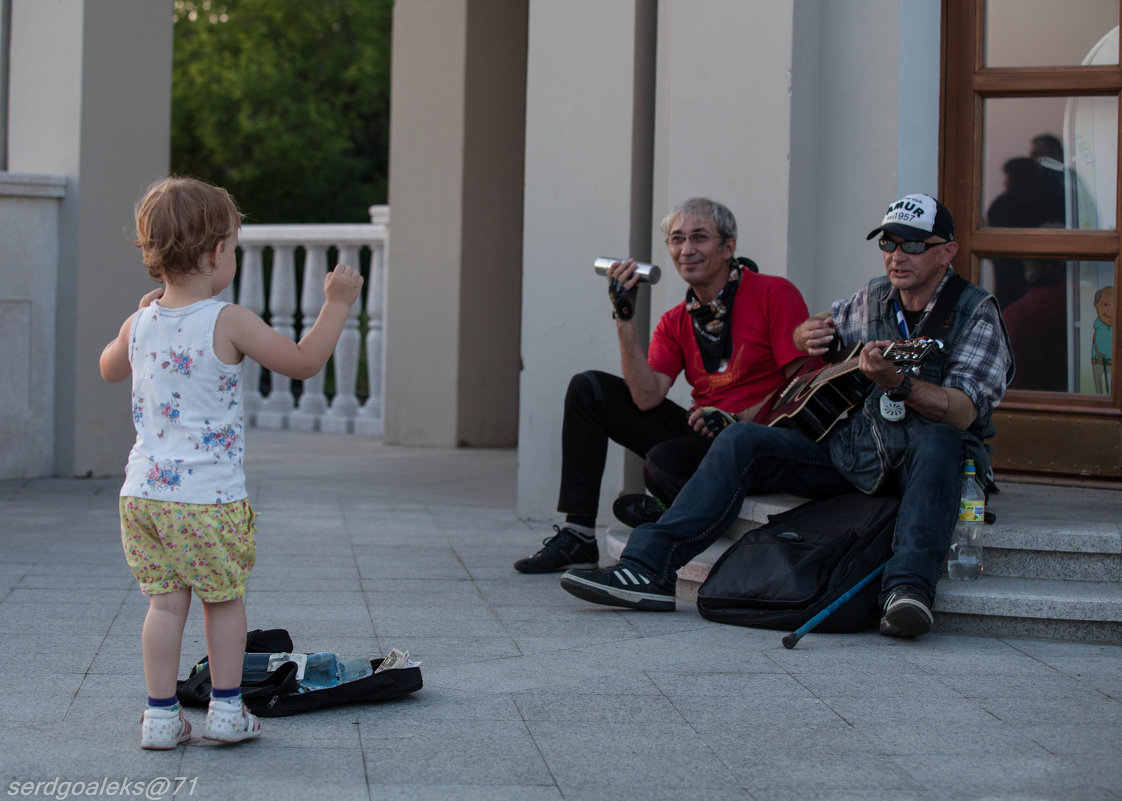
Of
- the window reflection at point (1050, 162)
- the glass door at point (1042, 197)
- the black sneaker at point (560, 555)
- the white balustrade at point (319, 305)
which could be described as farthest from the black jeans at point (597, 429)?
the white balustrade at point (319, 305)

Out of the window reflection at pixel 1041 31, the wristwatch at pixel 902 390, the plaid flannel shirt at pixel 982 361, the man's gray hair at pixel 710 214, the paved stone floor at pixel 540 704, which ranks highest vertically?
the window reflection at pixel 1041 31

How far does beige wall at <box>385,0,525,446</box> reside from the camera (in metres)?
9.67

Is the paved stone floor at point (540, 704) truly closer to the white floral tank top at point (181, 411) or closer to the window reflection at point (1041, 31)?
the white floral tank top at point (181, 411)

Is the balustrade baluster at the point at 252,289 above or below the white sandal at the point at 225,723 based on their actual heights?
above

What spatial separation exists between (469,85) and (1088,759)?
734 cm

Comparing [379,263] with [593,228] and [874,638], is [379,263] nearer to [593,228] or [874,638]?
[593,228]

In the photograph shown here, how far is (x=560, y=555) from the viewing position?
5480 millimetres

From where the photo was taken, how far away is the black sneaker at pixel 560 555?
17.9 feet

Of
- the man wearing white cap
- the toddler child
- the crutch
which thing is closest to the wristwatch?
the man wearing white cap

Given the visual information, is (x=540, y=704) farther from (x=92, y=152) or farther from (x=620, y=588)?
(x=92, y=152)

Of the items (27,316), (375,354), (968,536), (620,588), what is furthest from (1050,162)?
(375,354)

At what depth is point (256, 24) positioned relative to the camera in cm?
2953

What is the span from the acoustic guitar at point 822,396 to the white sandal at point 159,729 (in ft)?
8.24

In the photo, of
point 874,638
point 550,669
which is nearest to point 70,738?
point 550,669
